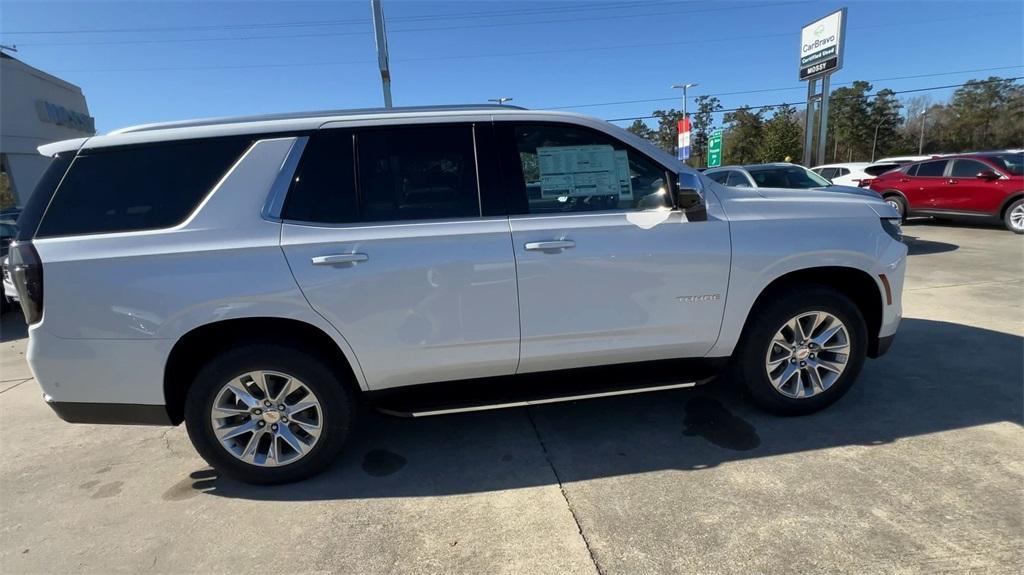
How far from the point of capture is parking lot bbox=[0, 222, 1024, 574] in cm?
232

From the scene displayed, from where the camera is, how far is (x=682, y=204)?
9.80 ft

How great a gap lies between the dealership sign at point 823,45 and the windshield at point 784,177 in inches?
479

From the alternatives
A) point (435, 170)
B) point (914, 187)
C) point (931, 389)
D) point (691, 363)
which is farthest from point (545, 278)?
point (914, 187)

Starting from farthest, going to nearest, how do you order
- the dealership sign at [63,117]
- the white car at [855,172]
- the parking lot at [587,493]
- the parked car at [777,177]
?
the dealership sign at [63,117] < the white car at [855,172] < the parked car at [777,177] < the parking lot at [587,493]

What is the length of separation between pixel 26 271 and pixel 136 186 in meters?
0.62

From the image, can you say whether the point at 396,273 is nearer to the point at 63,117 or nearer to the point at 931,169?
the point at 931,169

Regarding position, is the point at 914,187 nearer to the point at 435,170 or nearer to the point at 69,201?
the point at 435,170

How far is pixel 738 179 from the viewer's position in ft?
33.1

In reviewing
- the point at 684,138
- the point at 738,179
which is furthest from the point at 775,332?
the point at 684,138

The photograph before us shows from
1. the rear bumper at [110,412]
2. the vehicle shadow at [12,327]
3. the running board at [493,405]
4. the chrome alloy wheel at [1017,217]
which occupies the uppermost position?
the rear bumper at [110,412]

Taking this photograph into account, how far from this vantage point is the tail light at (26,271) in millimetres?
2543

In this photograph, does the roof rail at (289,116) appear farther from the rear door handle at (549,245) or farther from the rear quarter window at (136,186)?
the rear door handle at (549,245)

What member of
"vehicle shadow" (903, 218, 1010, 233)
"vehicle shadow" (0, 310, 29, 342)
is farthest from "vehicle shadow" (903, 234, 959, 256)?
"vehicle shadow" (0, 310, 29, 342)

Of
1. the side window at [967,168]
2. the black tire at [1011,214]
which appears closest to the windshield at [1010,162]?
the side window at [967,168]
